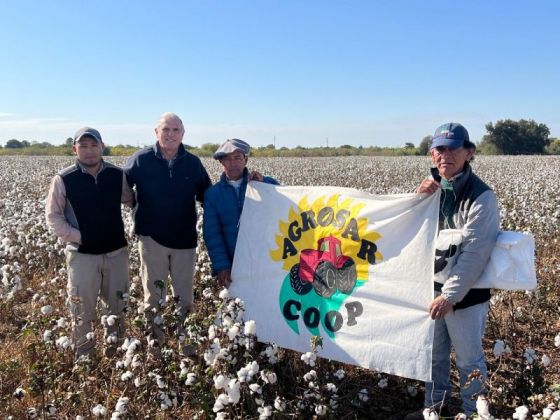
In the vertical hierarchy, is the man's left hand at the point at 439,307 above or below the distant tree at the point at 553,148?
below

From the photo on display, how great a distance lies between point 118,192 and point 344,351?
8.18 ft

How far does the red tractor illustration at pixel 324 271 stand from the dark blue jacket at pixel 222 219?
0.72m

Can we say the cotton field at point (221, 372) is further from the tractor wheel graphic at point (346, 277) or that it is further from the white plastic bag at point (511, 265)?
the tractor wheel graphic at point (346, 277)

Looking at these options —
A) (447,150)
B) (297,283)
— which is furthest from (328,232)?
(447,150)

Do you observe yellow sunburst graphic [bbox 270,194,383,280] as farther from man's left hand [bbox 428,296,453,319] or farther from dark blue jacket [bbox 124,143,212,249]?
dark blue jacket [bbox 124,143,212,249]

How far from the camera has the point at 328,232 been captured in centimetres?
437

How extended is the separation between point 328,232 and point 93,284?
2.26 metres

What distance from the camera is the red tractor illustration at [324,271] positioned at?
421 centimetres

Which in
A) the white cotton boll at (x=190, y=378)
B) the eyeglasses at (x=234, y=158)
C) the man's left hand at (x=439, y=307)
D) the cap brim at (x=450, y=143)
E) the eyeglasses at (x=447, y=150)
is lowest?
the white cotton boll at (x=190, y=378)

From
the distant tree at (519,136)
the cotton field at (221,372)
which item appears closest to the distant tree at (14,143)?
the distant tree at (519,136)

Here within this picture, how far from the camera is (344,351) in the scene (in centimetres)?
405

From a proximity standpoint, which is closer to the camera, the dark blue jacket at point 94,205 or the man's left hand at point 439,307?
the man's left hand at point 439,307

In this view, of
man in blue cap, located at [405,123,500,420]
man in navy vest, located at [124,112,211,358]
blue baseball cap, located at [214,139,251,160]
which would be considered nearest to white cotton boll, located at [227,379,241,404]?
man in blue cap, located at [405,123,500,420]

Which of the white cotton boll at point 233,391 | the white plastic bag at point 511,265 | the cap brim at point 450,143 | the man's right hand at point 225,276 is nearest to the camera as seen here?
the white cotton boll at point 233,391
